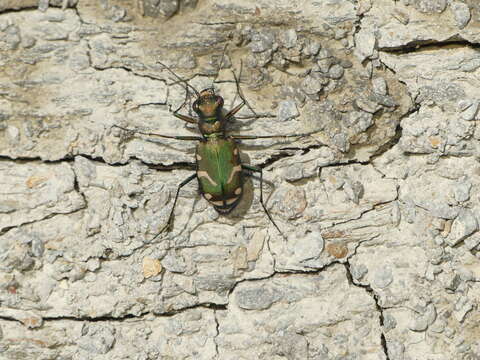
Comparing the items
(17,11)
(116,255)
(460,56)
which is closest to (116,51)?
(17,11)

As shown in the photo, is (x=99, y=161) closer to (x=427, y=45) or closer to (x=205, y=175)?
(x=205, y=175)

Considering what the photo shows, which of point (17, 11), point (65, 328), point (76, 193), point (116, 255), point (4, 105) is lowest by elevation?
point (65, 328)

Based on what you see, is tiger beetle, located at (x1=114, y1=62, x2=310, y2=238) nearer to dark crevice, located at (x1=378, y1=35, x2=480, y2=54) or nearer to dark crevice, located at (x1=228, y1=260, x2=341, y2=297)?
dark crevice, located at (x1=228, y1=260, x2=341, y2=297)

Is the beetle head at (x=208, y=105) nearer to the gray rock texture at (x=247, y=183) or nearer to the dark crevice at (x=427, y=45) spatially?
the gray rock texture at (x=247, y=183)

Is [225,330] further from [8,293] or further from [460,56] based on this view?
[460,56]

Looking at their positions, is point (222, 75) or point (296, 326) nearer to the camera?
point (296, 326)

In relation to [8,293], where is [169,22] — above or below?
above

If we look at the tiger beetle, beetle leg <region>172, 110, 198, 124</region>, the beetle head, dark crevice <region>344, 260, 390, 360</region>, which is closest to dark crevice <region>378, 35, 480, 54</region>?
the tiger beetle

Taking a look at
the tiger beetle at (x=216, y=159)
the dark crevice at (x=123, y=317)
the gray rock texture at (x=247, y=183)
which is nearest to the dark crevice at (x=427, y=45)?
the gray rock texture at (x=247, y=183)
